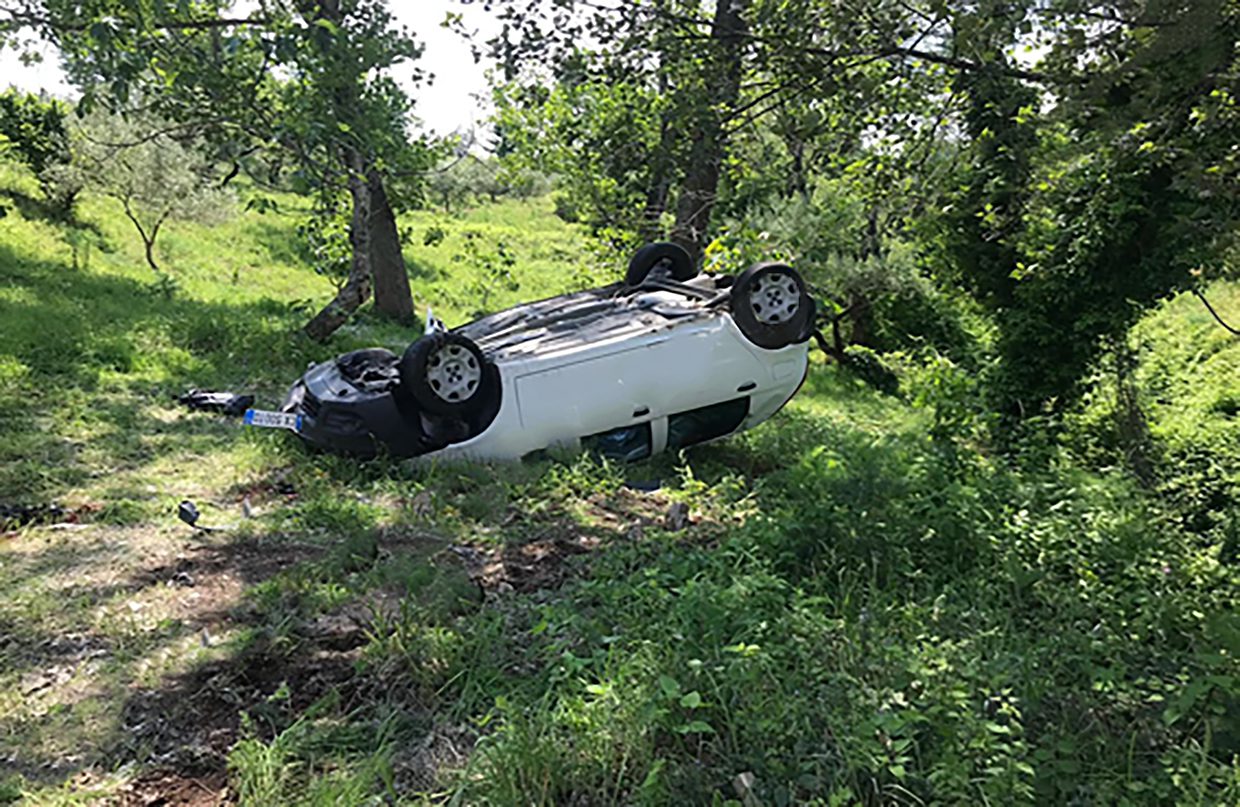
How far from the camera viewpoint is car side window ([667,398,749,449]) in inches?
286

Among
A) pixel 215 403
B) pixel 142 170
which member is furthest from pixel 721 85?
pixel 142 170

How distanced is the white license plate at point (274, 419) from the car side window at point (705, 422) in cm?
314

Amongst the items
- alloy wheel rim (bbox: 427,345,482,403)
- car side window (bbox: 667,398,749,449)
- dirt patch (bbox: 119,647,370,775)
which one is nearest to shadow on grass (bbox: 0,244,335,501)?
→ alloy wheel rim (bbox: 427,345,482,403)

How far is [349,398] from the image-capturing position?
6.55 m

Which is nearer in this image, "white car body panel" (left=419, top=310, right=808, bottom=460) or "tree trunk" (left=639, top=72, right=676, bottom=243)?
"white car body panel" (left=419, top=310, right=808, bottom=460)

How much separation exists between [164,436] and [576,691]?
549 cm

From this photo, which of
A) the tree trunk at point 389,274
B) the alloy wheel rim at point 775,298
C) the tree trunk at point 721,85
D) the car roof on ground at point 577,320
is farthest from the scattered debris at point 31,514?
the tree trunk at point 389,274

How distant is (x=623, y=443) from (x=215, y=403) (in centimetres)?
421

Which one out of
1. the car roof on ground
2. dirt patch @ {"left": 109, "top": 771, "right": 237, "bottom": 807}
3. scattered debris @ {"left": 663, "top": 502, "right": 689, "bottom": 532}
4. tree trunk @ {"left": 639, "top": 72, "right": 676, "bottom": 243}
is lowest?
scattered debris @ {"left": 663, "top": 502, "right": 689, "bottom": 532}

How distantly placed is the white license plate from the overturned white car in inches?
0.7

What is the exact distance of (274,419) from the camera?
20.8 feet

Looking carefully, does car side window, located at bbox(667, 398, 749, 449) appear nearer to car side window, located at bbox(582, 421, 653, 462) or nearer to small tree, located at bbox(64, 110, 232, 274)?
car side window, located at bbox(582, 421, 653, 462)

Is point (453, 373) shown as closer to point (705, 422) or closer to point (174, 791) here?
point (705, 422)

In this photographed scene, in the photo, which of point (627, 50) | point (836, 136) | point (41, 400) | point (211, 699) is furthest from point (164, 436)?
point (836, 136)
